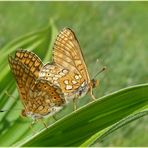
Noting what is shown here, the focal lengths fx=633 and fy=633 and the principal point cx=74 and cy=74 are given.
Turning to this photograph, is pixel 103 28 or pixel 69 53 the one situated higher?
pixel 69 53

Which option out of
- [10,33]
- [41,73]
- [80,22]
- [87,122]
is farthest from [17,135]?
[80,22]

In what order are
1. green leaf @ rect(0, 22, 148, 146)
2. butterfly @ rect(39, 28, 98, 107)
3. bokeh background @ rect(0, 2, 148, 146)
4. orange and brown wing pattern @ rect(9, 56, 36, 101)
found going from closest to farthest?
green leaf @ rect(0, 22, 148, 146) → orange and brown wing pattern @ rect(9, 56, 36, 101) → butterfly @ rect(39, 28, 98, 107) → bokeh background @ rect(0, 2, 148, 146)

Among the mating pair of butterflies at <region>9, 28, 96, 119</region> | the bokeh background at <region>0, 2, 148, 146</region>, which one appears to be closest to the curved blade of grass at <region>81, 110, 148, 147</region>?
the mating pair of butterflies at <region>9, 28, 96, 119</region>

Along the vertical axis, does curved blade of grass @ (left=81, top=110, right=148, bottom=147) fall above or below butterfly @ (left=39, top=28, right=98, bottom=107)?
below

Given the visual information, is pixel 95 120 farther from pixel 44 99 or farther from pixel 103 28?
pixel 103 28

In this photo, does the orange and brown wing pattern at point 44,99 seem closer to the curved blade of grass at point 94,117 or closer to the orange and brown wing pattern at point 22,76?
the orange and brown wing pattern at point 22,76

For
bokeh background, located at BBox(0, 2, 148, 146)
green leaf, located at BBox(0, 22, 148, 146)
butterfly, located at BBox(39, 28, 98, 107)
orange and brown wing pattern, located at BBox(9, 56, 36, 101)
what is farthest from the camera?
bokeh background, located at BBox(0, 2, 148, 146)

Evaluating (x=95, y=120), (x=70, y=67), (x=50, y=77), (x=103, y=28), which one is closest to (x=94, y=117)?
(x=95, y=120)

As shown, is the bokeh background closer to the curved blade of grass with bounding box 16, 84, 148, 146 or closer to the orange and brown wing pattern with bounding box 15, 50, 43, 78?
the orange and brown wing pattern with bounding box 15, 50, 43, 78
